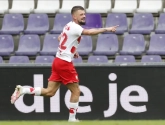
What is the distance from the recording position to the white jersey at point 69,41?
339 inches

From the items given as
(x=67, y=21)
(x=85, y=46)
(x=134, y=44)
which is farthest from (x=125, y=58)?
(x=67, y=21)

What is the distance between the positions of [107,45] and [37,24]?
1.68 metres

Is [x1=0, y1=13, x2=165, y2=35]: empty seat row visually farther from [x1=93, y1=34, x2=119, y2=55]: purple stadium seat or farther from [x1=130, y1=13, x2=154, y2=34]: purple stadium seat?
[x1=93, y1=34, x2=119, y2=55]: purple stadium seat

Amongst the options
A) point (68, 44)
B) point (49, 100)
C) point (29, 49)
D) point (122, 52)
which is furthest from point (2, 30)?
point (68, 44)

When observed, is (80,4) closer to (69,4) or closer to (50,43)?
(69,4)

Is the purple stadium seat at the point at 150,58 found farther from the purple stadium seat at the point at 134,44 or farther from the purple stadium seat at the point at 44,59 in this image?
the purple stadium seat at the point at 44,59

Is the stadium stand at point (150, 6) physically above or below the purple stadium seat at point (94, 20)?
above

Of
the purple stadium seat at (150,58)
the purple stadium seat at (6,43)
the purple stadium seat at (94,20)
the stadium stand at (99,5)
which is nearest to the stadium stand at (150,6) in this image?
the stadium stand at (99,5)

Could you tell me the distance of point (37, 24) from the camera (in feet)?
43.9

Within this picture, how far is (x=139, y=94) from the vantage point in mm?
10109

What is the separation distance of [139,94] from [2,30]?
4304 mm

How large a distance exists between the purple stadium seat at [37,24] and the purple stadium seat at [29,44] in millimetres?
298

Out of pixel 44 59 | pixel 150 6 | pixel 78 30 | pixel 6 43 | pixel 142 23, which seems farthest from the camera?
pixel 150 6

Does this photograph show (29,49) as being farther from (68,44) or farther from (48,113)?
(68,44)
